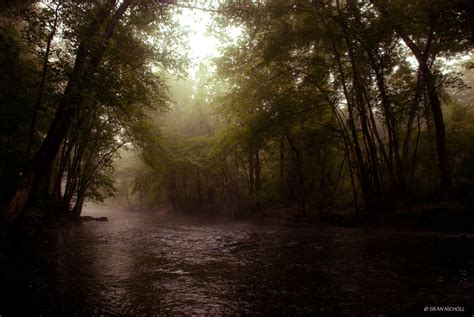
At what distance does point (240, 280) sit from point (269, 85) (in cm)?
1104

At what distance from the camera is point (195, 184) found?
96.5ft

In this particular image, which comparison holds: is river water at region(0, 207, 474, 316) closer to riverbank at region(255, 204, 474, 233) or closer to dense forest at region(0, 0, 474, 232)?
riverbank at region(255, 204, 474, 233)

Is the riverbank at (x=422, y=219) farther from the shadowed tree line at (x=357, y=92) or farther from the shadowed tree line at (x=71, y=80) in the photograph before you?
the shadowed tree line at (x=71, y=80)

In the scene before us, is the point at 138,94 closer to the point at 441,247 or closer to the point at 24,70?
the point at 24,70

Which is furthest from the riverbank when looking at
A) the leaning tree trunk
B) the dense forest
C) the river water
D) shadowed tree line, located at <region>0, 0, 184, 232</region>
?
the leaning tree trunk

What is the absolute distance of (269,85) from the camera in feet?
44.3

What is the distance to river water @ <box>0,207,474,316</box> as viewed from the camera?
3.10 m

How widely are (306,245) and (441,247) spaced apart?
3168 millimetres

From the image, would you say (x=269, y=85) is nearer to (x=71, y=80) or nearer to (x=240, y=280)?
(x=71, y=80)

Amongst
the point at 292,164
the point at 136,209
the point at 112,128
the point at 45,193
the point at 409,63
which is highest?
the point at 409,63

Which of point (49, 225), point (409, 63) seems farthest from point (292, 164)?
point (49, 225)

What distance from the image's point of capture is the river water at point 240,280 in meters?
3.10

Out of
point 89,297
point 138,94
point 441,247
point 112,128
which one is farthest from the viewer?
point 112,128

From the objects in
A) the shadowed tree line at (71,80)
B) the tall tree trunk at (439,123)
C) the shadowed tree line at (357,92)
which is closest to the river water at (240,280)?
the shadowed tree line at (71,80)
